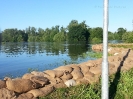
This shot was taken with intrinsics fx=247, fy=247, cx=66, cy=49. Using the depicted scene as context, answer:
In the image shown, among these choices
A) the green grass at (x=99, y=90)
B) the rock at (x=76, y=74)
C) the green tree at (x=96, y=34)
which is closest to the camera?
the green grass at (x=99, y=90)

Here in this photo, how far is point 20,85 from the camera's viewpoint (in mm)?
7168

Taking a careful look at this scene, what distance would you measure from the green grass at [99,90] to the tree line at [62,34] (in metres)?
95.6

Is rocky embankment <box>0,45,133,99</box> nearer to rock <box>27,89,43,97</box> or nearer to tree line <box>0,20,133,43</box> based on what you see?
rock <box>27,89,43,97</box>

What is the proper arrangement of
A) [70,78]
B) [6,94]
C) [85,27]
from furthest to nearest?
[85,27], [70,78], [6,94]

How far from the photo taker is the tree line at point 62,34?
11338cm

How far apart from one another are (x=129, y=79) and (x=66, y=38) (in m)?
112

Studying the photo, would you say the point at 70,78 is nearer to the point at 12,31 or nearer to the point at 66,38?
Answer: the point at 66,38

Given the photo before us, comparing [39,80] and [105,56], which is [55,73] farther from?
[105,56]

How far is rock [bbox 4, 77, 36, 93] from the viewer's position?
22.9ft

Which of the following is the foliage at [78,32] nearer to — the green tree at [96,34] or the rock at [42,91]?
the green tree at [96,34]

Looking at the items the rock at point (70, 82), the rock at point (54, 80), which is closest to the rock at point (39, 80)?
the rock at point (54, 80)

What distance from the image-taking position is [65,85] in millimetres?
8500

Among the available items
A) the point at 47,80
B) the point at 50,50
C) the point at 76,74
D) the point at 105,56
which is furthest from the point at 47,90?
the point at 50,50

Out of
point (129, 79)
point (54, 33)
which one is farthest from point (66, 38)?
point (129, 79)
